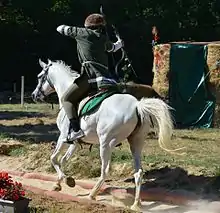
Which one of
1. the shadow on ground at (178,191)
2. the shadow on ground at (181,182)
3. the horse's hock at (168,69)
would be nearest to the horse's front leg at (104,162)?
the shadow on ground at (178,191)

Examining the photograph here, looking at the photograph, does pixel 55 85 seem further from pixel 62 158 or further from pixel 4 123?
pixel 4 123

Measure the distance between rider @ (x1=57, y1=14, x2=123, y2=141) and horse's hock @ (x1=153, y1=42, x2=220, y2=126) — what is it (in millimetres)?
9729

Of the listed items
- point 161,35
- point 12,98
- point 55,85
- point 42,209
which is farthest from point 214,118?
point 161,35

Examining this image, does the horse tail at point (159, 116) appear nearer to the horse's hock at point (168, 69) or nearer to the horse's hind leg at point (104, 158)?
the horse's hind leg at point (104, 158)

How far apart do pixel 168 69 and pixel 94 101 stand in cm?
1091

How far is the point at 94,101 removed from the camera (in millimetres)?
8820

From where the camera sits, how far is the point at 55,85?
391 inches

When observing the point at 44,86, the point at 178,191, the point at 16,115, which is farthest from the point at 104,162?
the point at 16,115

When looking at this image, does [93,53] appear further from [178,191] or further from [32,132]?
[32,132]

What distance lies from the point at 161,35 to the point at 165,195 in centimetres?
2667

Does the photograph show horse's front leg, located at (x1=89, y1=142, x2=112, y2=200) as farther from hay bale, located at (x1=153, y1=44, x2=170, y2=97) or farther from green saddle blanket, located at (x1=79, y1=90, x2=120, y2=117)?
hay bale, located at (x1=153, y1=44, x2=170, y2=97)

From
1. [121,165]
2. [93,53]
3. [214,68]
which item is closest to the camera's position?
[93,53]

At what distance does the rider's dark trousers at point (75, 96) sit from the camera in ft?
29.5

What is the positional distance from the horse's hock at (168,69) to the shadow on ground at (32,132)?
12.8 ft
